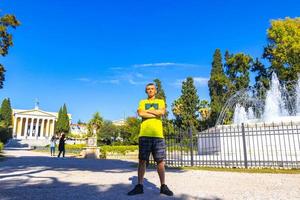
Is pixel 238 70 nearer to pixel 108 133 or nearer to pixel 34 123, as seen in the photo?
pixel 108 133

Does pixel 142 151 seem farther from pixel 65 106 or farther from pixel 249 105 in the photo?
pixel 65 106

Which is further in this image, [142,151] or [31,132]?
[31,132]

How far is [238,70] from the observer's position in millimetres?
42469

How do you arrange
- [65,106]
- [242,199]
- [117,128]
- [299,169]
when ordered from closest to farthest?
[242,199] → [299,169] → [117,128] → [65,106]

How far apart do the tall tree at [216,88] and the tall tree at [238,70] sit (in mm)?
1327

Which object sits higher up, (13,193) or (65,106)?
(65,106)

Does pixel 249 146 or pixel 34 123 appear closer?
pixel 249 146

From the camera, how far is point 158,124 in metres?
4.76

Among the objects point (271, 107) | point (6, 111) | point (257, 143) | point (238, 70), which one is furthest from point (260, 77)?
point (6, 111)

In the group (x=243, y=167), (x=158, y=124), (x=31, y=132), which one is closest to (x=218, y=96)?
(x=243, y=167)

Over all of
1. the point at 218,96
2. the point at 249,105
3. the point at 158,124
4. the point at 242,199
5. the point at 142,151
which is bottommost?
the point at 242,199

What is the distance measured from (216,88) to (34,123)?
232ft

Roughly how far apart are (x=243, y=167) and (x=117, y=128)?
59963mm

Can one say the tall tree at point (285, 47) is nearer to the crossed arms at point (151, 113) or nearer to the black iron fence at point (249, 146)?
the black iron fence at point (249, 146)
